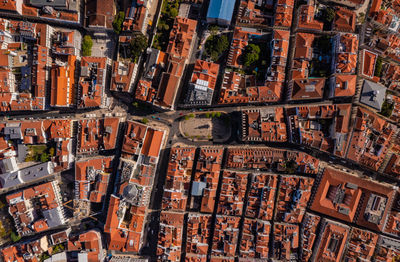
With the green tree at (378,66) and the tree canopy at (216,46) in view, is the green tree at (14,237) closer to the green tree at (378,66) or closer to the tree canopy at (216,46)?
the tree canopy at (216,46)

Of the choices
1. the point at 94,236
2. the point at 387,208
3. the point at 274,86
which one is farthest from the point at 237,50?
the point at 94,236

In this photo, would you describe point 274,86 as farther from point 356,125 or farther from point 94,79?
point 94,79

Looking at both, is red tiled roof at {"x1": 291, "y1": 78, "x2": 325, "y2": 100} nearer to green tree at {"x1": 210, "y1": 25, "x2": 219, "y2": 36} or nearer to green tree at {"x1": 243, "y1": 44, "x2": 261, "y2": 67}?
green tree at {"x1": 243, "y1": 44, "x2": 261, "y2": 67}

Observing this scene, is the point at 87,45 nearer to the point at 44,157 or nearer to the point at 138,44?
the point at 138,44

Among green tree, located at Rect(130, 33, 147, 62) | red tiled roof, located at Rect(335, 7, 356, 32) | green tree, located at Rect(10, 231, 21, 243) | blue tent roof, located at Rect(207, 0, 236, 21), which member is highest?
red tiled roof, located at Rect(335, 7, 356, 32)

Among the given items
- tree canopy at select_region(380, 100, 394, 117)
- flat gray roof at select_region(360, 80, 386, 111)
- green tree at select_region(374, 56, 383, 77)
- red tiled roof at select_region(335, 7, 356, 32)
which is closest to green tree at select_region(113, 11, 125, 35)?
red tiled roof at select_region(335, 7, 356, 32)
